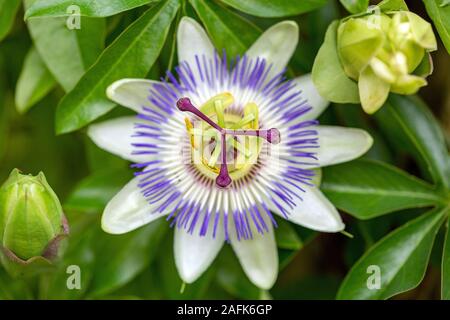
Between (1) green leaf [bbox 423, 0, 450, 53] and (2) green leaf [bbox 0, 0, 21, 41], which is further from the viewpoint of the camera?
(2) green leaf [bbox 0, 0, 21, 41]

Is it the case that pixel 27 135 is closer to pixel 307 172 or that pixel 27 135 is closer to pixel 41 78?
pixel 41 78

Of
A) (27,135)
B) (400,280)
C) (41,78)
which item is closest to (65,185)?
(27,135)

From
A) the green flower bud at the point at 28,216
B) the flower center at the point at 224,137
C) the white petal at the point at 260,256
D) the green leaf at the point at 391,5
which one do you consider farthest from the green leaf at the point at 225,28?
the green flower bud at the point at 28,216

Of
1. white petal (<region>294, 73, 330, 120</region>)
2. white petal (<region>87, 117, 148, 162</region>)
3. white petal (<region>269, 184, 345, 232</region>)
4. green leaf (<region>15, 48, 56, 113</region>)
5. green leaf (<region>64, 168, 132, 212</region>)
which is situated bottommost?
white petal (<region>269, 184, 345, 232</region>)

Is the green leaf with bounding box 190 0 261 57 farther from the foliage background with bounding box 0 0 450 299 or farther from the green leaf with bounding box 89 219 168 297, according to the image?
the green leaf with bounding box 89 219 168 297

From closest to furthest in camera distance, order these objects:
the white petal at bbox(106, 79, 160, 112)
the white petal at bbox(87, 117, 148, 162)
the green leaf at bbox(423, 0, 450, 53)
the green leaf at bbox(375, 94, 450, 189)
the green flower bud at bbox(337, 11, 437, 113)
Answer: the green flower bud at bbox(337, 11, 437, 113) < the green leaf at bbox(423, 0, 450, 53) < the white petal at bbox(106, 79, 160, 112) < the white petal at bbox(87, 117, 148, 162) < the green leaf at bbox(375, 94, 450, 189)

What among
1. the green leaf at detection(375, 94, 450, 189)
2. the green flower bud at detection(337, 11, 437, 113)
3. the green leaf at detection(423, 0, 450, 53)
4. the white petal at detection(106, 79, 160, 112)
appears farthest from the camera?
the green leaf at detection(375, 94, 450, 189)

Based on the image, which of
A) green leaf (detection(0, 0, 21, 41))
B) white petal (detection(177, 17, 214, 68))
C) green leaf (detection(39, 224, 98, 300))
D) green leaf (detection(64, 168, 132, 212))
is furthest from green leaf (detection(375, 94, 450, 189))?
green leaf (detection(0, 0, 21, 41))
